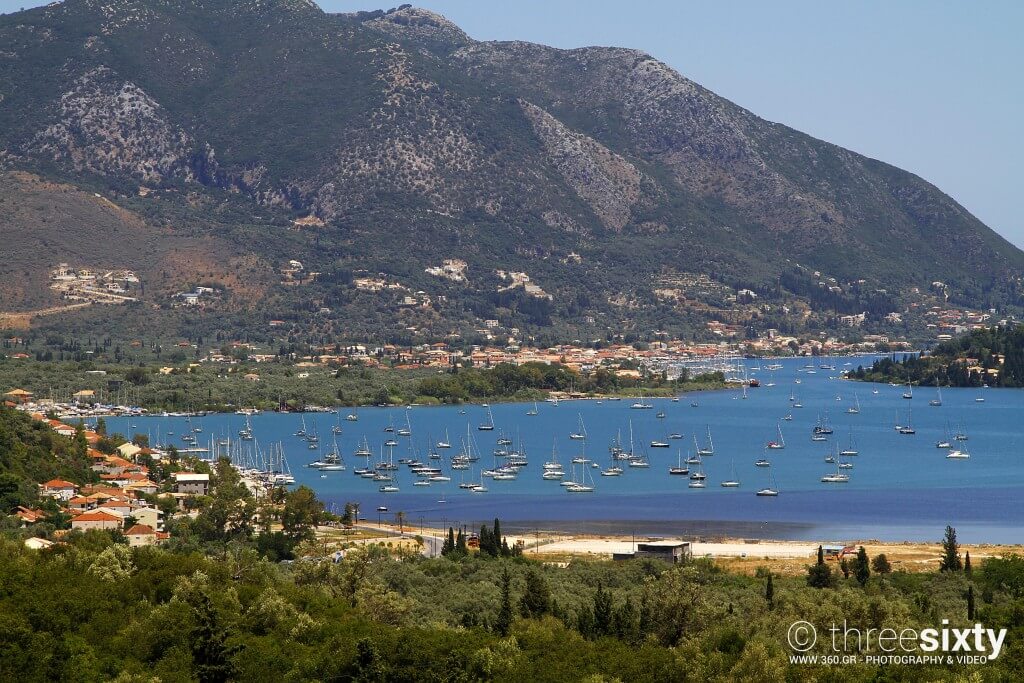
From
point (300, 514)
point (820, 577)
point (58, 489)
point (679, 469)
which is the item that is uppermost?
point (58, 489)

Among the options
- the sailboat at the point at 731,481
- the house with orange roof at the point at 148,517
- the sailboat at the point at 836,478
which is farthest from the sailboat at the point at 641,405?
the house with orange roof at the point at 148,517

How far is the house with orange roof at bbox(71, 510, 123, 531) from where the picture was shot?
58469mm

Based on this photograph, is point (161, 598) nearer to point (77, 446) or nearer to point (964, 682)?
point (964, 682)

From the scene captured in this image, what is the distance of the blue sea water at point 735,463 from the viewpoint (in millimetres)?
74500

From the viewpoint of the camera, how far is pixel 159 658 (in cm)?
3678

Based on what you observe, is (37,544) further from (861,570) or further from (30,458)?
(861,570)

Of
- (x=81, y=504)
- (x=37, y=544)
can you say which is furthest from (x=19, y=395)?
(x=37, y=544)

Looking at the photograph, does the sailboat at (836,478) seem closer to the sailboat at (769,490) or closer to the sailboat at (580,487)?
the sailboat at (769,490)

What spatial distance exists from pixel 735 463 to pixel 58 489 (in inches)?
1841

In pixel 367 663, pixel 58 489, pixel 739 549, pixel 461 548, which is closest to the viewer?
pixel 367 663

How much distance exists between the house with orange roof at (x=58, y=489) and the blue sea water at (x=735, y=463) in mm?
14750

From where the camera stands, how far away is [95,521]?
5900cm

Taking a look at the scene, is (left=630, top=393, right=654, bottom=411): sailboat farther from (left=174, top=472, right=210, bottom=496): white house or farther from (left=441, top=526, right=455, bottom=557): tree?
(left=441, top=526, right=455, bottom=557): tree

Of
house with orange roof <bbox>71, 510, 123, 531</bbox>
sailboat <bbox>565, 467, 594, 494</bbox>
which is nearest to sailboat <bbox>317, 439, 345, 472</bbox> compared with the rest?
sailboat <bbox>565, 467, 594, 494</bbox>
